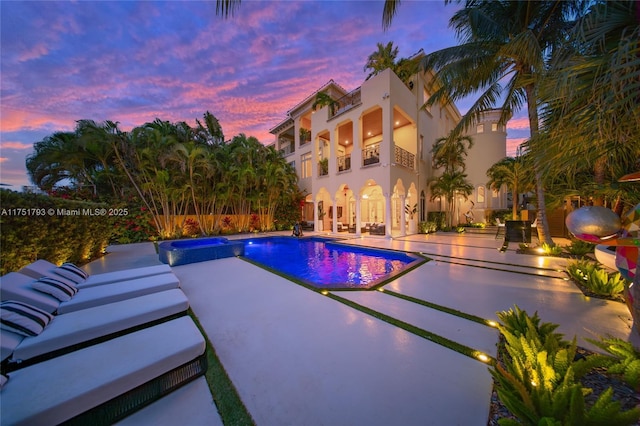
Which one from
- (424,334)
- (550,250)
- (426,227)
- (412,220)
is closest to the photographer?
(424,334)

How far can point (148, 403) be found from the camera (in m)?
2.00

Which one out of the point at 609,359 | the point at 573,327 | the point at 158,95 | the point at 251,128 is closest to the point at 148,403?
the point at 609,359

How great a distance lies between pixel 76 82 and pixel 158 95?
16.7ft

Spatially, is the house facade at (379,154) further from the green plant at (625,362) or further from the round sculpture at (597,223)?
the green plant at (625,362)

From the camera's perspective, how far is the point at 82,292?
3656 mm

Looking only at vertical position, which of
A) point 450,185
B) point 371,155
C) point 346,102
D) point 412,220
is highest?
point 346,102

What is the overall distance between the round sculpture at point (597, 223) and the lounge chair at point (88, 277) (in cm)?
792

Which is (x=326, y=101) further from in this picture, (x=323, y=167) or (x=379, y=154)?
(x=379, y=154)

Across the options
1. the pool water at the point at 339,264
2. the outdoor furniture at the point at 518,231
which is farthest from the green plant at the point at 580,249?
the pool water at the point at 339,264

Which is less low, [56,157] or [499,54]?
[499,54]

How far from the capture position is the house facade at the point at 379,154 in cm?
1276

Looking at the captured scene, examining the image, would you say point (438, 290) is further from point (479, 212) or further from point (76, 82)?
point (479, 212)

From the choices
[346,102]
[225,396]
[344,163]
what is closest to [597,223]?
[225,396]

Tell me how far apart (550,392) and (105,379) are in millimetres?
3545
